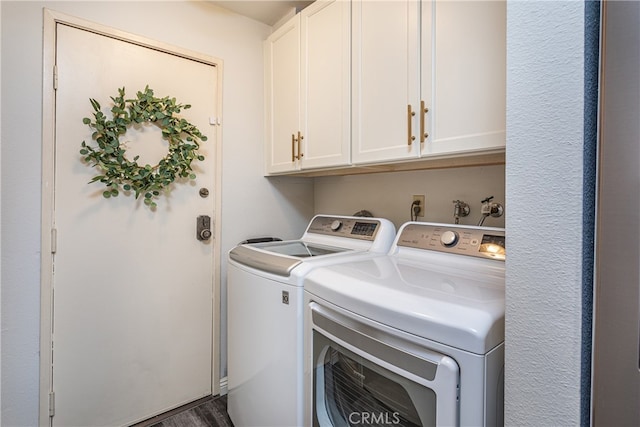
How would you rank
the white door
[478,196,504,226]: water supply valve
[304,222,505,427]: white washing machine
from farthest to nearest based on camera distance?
1. the white door
2. [478,196,504,226]: water supply valve
3. [304,222,505,427]: white washing machine

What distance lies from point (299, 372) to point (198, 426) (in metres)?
0.99

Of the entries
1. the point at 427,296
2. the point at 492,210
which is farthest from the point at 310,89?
the point at 427,296

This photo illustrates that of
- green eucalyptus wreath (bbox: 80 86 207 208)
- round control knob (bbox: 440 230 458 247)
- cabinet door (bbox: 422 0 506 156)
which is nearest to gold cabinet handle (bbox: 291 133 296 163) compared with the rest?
green eucalyptus wreath (bbox: 80 86 207 208)

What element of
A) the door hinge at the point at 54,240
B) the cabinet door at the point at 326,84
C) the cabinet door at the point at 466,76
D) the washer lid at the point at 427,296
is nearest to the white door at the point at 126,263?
the door hinge at the point at 54,240

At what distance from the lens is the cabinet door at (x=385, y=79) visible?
1.28m

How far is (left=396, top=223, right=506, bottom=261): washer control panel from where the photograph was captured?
3.86 feet

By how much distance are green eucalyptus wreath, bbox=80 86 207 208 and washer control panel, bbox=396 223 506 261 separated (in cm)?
129

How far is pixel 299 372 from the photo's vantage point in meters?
1.17

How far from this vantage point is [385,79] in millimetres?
1369

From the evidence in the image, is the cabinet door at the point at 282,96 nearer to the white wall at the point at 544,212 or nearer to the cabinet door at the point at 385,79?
the cabinet door at the point at 385,79

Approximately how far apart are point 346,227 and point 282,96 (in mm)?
930

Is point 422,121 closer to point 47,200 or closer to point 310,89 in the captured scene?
point 310,89

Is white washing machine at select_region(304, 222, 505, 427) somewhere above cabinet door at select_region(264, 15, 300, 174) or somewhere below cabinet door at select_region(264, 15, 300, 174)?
below

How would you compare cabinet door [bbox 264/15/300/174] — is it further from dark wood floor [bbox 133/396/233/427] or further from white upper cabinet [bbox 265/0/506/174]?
dark wood floor [bbox 133/396/233/427]
